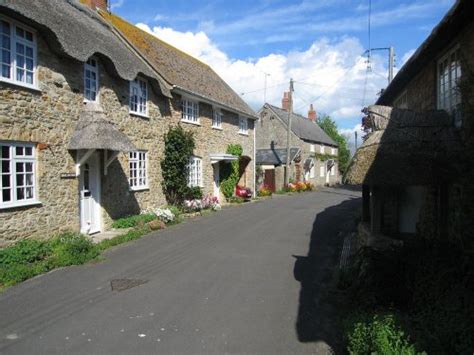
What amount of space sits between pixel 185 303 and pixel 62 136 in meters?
6.93

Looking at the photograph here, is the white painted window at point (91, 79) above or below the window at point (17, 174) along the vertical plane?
above

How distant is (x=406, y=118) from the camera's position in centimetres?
852

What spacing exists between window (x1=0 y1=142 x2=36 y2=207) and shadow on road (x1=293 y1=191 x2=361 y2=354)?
6797 mm

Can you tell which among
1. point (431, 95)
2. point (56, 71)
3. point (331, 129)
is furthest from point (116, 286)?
point (331, 129)

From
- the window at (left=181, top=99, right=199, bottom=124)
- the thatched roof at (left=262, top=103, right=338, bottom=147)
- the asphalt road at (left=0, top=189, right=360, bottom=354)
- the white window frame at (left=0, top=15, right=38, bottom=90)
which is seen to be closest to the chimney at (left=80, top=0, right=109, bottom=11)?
the window at (left=181, top=99, right=199, bottom=124)

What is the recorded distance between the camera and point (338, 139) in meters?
58.9

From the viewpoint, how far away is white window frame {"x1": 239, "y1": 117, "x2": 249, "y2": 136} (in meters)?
25.5

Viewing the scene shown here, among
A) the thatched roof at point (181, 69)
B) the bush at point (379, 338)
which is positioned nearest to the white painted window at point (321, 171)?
the thatched roof at point (181, 69)

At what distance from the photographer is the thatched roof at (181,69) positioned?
59.1 ft

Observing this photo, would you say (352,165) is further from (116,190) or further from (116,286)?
(116,190)

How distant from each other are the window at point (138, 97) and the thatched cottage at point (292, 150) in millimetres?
17115

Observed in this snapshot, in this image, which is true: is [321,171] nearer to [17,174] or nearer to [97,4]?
[97,4]

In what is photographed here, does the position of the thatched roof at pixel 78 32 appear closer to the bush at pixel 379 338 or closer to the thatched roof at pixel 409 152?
the thatched roof at pixel 409 152

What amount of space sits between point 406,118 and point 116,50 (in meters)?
10.2
